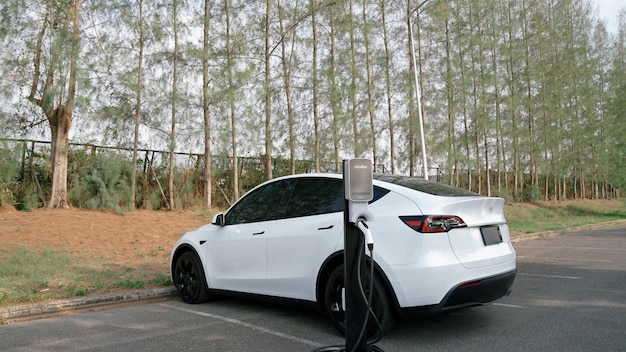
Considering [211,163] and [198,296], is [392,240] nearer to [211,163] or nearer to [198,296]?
[198,296]

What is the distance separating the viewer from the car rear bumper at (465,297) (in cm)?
396

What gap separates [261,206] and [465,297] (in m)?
2.53

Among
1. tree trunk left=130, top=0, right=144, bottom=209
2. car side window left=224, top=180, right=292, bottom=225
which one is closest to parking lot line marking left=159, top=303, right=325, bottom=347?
car side window left=224, top=180, right=292, bottom=225

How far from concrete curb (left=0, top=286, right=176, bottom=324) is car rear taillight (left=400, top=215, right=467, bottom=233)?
410 cm

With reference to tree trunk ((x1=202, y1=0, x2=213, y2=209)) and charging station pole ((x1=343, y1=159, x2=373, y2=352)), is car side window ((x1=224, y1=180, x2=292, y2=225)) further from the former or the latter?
tree trunk ((x1=202, y1=0, x2=213, y2=209))

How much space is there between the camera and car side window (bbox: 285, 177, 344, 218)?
470 centimetres

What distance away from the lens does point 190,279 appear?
620 cm

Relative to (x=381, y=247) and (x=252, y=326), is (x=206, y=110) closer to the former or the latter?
(x=252, y=326)

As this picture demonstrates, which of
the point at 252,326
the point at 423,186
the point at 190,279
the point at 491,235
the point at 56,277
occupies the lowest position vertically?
the point at 252,326

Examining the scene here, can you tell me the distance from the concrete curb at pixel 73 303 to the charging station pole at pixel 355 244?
4.08 metres

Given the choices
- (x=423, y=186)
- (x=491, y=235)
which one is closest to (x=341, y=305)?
(x=423, y=186)

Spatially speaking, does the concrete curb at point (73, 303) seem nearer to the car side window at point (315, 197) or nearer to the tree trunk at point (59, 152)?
the car side window at point (315, 197)

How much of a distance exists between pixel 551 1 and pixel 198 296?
36.0 m

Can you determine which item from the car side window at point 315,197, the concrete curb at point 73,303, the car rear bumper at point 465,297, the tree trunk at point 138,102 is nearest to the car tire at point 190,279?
the concrete curb at point 73,303
